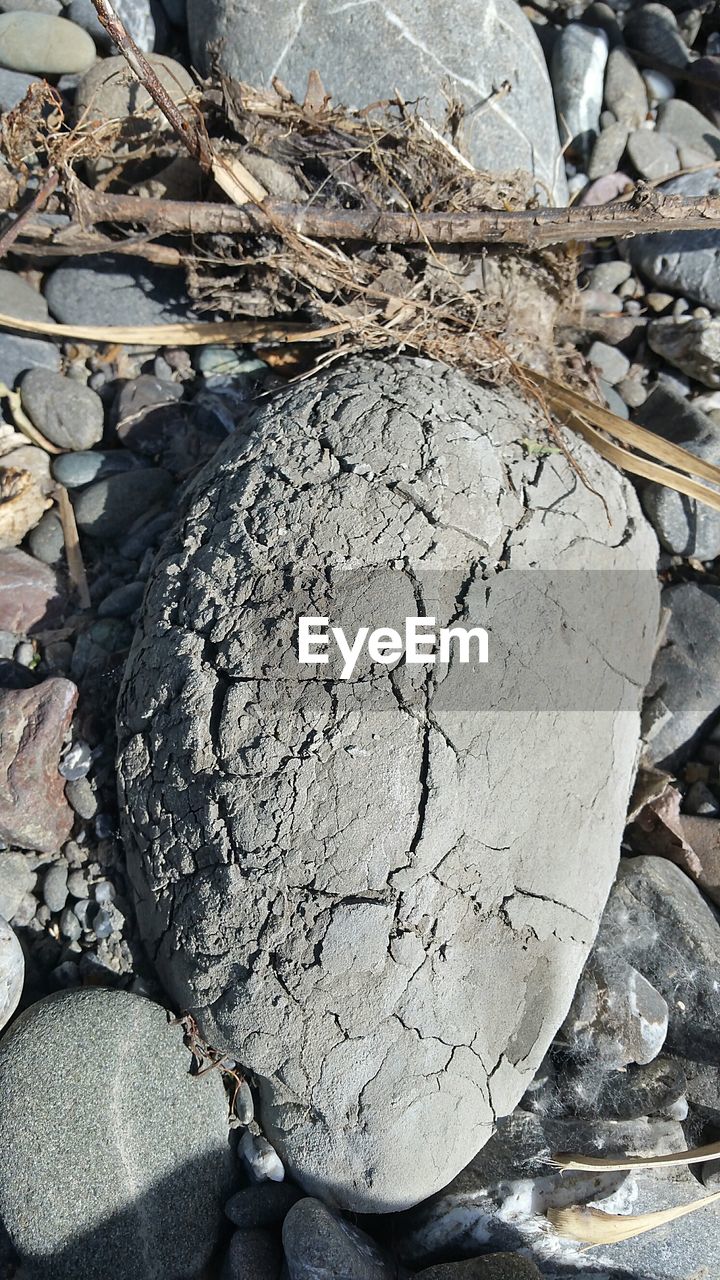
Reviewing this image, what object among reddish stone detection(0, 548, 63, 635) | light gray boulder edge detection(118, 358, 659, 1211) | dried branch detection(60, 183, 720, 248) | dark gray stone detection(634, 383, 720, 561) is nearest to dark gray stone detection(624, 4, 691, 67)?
dried branch detection(60, 183, 720, 248)

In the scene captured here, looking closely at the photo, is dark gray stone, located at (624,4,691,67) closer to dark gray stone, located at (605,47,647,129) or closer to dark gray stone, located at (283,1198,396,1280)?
dark gray stone, located at (605,47,647,129)

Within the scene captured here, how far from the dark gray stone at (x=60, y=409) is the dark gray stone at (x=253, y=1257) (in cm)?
260

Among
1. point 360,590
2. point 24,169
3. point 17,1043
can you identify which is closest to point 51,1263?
point 17,1043

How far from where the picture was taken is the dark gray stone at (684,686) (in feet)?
10.1

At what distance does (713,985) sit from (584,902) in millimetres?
534

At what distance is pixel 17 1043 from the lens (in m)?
2.30

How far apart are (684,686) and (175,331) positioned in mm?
2305

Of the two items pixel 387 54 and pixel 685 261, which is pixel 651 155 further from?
pixel 387 54

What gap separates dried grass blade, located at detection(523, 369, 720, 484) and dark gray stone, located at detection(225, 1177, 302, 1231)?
2.62 metres

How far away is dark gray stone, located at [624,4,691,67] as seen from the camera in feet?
13.4

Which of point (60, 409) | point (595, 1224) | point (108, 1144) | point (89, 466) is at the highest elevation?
point (60, 409)

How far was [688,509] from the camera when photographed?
3211 millimetres

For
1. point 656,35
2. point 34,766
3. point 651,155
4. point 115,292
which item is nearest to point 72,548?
point 34,766

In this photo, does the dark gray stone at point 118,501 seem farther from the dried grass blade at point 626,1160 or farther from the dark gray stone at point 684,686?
the dried grass blade at point 626,1160
